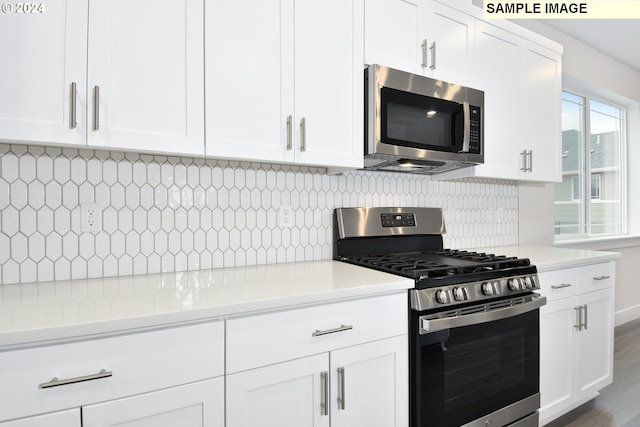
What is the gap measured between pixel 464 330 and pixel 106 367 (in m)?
1.36

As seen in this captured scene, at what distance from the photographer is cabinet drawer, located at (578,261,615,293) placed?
7.35 feet

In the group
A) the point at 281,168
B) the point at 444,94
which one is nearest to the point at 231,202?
the point at 281,168

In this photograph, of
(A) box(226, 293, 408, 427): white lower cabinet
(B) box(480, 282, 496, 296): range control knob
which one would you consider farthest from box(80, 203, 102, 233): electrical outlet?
(B) box(480, 282, 496, 296): range control knob

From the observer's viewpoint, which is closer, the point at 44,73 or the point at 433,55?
the point at 44,73

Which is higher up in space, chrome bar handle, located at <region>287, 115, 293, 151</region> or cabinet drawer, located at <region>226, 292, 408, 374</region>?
chrome bar handle, located at <region>287, 115, 293, 151</region>

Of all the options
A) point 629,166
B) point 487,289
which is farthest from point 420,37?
point 629,166

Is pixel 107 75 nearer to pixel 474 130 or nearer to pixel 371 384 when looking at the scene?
pixel 371 384

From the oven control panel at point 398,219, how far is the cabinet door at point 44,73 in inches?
60.5

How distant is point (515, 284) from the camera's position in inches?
70.2

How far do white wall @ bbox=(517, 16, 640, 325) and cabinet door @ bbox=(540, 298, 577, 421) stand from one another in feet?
3.21

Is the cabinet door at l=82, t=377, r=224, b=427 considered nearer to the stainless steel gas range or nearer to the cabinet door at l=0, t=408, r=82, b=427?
the cabinet door at l=0, t=408, r=82, b=427

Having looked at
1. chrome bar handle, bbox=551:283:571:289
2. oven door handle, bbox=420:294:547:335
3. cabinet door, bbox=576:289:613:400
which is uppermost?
chrome bar handle, bbox=551:283:571:289

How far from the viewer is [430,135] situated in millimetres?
1989

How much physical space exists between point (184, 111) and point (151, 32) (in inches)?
11.4
